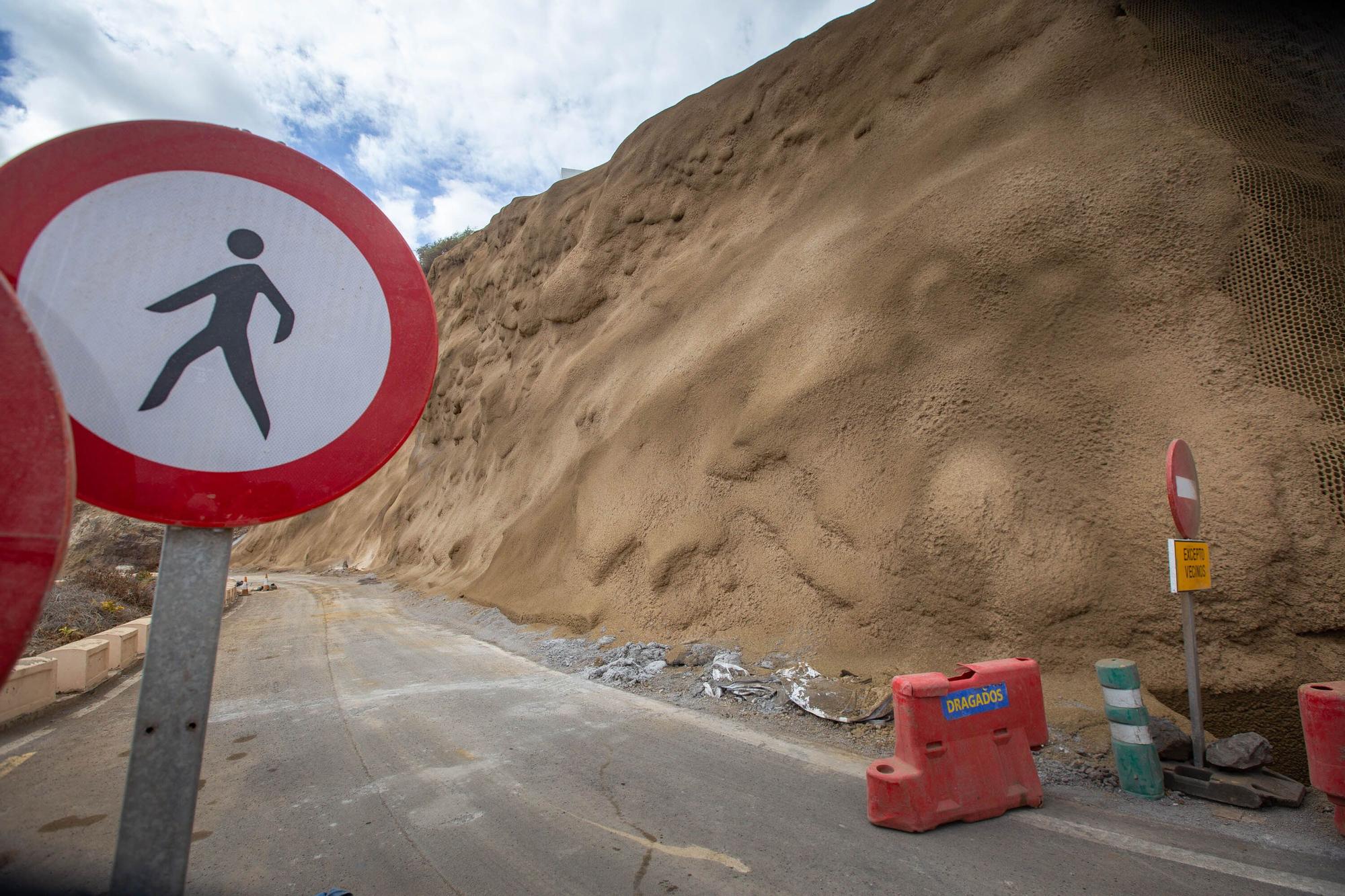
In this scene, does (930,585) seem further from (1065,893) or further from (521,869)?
(521,869)

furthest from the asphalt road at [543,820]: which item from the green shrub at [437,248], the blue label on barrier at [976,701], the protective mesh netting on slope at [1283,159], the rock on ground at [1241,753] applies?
the green shrub at [437,248]

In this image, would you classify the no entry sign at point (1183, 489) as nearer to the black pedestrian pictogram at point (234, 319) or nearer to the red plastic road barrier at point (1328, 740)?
the red plastic road barrier at point (1328, 740)

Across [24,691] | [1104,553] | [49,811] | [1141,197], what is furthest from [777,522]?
[24,691]

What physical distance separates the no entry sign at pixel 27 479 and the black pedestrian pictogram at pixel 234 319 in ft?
1.34

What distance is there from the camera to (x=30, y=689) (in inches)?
204

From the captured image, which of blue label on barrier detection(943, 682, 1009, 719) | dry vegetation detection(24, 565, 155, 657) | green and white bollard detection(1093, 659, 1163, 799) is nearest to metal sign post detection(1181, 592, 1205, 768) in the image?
green and white bollard detection(1093, 659, 1163, 799)

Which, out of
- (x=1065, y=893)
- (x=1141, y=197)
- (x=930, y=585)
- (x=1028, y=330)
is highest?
(x=1141, y=197)

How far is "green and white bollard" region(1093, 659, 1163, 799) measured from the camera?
3615 mm

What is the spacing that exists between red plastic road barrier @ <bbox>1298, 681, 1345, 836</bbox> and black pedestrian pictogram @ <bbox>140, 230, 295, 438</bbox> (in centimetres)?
445

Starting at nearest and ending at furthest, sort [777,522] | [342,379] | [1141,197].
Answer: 1. [342,379]
2. [1141,197]
3. [777,522]

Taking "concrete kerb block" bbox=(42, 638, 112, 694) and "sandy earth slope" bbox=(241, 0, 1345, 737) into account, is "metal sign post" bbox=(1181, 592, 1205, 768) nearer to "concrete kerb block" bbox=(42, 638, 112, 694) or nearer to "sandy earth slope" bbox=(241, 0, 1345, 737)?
"sandy earth slope" bbox=(241, 0, 1345, 737)

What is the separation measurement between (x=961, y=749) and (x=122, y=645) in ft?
28.2

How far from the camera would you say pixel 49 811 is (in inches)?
128

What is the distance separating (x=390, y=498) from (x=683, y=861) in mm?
29494
